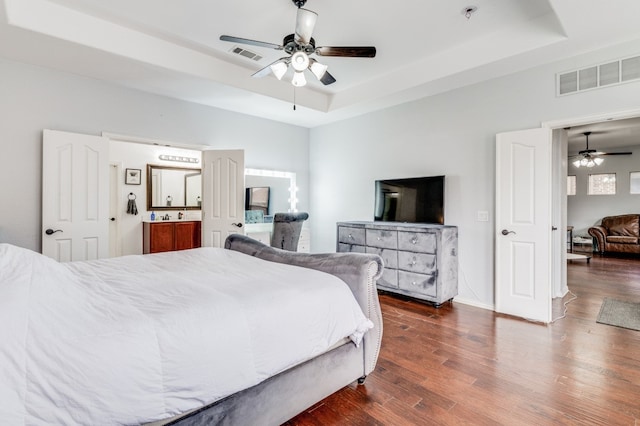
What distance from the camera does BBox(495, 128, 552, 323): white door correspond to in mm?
3400

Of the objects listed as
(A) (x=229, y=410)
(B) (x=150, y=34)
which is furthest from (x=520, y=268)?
(B) (x=150, y=34)

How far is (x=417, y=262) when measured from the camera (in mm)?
4004

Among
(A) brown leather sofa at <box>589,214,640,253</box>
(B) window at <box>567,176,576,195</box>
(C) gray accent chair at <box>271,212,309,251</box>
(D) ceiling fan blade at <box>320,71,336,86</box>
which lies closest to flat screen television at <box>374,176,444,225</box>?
(C) gray accent chair at <box>271,212,309,251</box>

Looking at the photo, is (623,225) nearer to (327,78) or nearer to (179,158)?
(327,78)

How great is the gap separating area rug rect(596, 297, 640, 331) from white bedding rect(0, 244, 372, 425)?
3.15 metres

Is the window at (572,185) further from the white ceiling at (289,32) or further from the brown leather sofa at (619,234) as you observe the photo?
the white ceiling at (289,32)

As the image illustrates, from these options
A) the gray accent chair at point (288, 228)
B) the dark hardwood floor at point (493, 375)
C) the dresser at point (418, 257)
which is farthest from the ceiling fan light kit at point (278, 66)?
the dark hardwood floor at point (493, 375)

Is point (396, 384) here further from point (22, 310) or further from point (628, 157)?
point (628, 157)

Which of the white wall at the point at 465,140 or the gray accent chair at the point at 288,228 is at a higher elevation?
the white wall at the point at 465,140

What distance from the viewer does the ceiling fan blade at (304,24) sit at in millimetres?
2480

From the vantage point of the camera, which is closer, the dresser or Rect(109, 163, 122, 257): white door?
the dresser

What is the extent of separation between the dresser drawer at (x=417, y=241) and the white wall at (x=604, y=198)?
7710 millimetres

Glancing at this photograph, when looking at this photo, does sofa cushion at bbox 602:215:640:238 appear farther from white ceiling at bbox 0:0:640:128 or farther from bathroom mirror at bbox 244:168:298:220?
bathroom mirror at bbox 244:168:298:220

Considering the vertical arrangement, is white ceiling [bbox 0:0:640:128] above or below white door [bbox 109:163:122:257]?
above
